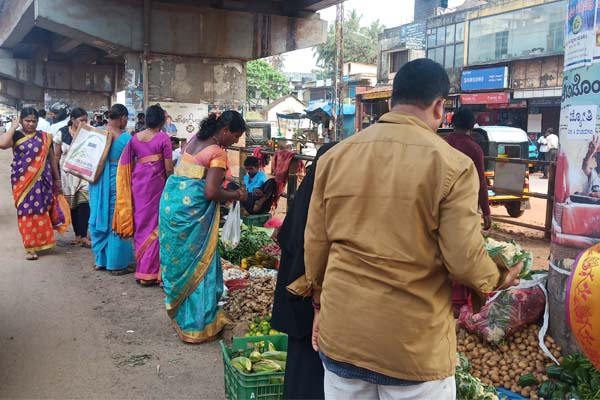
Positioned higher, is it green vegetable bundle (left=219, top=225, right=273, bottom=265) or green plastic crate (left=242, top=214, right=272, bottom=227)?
green plastic crate (left=242, top=214, right=272, bottom=227)

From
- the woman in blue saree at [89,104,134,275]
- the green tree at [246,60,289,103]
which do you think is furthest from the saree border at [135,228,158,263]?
the green tree at [246,60,289,103]

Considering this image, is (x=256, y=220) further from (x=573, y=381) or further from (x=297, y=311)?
(x=297, y=311)

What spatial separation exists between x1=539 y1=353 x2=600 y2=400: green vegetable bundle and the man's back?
1.71m

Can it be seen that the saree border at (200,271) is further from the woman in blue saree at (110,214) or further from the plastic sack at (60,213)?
the plastic sack at (60,213)

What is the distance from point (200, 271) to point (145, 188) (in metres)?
1.71

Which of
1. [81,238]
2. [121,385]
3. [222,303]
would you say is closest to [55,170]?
[81,238]

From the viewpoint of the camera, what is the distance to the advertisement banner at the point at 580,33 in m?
3.31

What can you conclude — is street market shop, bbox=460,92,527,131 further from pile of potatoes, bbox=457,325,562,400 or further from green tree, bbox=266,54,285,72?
green tree, bbox=266,54,285,72

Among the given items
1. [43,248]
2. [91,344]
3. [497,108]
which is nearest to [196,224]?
[91,344]

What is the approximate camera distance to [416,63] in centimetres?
194

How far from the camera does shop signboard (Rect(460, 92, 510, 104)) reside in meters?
24.5

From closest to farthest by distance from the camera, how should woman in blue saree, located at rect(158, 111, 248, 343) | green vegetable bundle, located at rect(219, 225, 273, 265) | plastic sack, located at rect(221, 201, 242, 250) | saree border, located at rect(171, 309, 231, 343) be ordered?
woman in blue saree, located at rect(158, 111, 248, 343) < saree border, located at rect(171, 309, 231, 343) < plastic sack, located at rect(221, 201, 242, 250) < green vegetable bundle, located at rect(219, 225, 273, 265)

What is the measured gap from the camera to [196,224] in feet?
14.3

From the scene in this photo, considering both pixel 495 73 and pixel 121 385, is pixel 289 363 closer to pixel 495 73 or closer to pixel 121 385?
pixel 121 385
